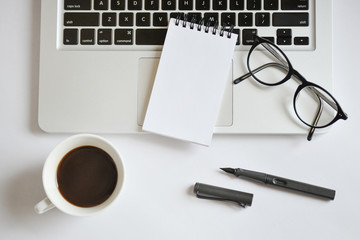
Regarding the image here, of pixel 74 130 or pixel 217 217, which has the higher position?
pixel 74 130

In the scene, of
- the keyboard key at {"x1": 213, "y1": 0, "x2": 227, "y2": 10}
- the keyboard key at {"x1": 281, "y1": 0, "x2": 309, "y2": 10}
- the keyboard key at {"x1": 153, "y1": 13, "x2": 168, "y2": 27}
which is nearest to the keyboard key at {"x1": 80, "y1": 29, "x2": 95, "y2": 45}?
the keyboard key at {"x1": 153, "y1": 13, "x2": 168, "y2": 27}

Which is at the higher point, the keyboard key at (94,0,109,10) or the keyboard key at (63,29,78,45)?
the keyboard key at (94,0,109,10)

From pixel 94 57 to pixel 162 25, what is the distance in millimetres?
123

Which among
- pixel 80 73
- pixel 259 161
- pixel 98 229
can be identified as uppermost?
pixel 80 73

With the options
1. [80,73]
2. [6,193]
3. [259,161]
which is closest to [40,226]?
[6,193]

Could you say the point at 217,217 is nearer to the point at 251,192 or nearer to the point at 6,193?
the point at 251,192

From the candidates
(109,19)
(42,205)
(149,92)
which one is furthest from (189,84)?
(42,205)

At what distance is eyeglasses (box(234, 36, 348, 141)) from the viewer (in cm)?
53

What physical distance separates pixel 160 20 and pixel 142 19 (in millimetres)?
29

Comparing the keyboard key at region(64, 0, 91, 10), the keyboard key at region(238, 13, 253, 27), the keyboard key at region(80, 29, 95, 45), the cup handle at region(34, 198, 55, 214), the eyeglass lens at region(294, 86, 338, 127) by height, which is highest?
the keyboard key at region(64, 0, 91, 10)

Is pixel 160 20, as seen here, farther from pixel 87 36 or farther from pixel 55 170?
pixel 55 170

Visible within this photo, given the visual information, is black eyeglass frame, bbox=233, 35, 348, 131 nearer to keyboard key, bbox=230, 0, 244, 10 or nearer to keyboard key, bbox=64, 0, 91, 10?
keyboard key, bbox=230, 0, 244, 10

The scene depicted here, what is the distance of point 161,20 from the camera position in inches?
21.0

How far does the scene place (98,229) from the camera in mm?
554
